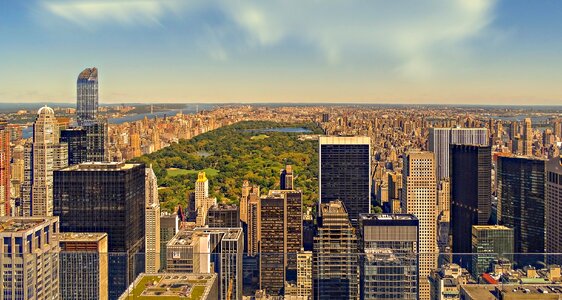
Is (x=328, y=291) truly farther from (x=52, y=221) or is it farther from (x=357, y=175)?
(x=357, y=175)

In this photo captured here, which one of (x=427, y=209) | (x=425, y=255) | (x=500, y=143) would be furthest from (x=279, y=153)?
(x=425, y=255)

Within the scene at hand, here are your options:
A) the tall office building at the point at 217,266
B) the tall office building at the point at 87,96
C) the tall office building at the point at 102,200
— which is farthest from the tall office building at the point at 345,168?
the tall office building at the point at 217,266

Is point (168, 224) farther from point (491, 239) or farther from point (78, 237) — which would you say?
point (491, 239)

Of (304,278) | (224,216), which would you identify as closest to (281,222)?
(224,216)

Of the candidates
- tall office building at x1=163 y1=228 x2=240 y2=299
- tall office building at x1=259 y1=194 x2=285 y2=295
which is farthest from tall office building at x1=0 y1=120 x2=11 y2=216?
tall office building at x1=163 y1=228 x2=240 y2=299

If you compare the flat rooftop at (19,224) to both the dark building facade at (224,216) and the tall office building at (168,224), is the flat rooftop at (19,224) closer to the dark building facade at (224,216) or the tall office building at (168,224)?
the tall office building at (168,224)

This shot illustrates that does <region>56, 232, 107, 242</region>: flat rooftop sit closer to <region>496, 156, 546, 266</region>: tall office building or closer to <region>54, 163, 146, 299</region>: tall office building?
<region>54, 163, 146, 299</region>: tall office building
